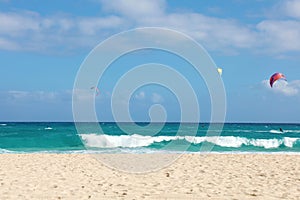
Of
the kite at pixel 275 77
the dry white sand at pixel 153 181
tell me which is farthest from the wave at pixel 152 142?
the dry white sand at pixel 153 181

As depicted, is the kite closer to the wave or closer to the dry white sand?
the dry white sand

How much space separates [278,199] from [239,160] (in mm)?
6596

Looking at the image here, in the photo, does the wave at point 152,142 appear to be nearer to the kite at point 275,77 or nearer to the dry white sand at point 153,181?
the kite at point 275,77

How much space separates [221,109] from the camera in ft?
37.3

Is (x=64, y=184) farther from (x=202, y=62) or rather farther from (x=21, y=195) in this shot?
(x=202, y=62)

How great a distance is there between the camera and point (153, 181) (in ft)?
29.0

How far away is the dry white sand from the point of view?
7348mm

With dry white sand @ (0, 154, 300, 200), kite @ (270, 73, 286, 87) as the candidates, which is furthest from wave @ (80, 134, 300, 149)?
dry white sand @ (0, 154, 300, 200)

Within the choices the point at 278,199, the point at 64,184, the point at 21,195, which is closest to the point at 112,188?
the point at 64,184

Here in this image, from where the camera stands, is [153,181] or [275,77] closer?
[153,181]

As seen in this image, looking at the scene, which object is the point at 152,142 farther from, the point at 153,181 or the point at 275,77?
the point at 153,181

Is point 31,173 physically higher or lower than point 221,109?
lower

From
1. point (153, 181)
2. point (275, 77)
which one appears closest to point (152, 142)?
point (275, 77)

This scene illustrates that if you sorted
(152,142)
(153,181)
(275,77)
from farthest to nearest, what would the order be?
1. (152,142)
2. (275,77)
3. (153,181)
